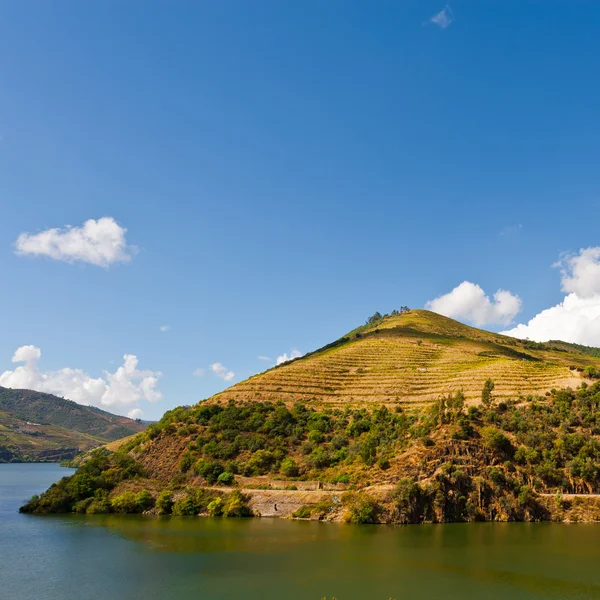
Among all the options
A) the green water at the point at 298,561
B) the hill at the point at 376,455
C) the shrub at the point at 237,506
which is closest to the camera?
the green water at the point at 298,561

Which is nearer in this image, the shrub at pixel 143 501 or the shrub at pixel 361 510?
the shrub at pixel 361 510

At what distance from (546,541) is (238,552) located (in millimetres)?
33199

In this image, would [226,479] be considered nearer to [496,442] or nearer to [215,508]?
[215,508]

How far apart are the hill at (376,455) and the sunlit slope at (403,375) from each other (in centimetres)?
65

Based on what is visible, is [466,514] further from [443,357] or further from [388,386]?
[443,357]

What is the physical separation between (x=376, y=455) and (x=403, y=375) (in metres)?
39.9

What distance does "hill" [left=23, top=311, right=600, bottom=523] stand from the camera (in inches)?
2598

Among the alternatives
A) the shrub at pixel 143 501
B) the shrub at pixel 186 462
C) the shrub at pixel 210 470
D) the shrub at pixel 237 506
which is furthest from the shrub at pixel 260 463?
the shrub at pixel 143 501

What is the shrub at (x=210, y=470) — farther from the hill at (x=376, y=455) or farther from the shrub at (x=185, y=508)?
the shrub at (x=185, y=508)

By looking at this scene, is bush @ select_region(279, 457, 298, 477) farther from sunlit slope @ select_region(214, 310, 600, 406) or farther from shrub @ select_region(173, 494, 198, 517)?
sunlit slope @ select_region(214, 310, 600, 406)

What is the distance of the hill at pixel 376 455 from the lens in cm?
6600

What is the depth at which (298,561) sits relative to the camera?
44.6 meters

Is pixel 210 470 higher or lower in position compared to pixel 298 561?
higher

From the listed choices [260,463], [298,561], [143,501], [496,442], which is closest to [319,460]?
[260,463]
